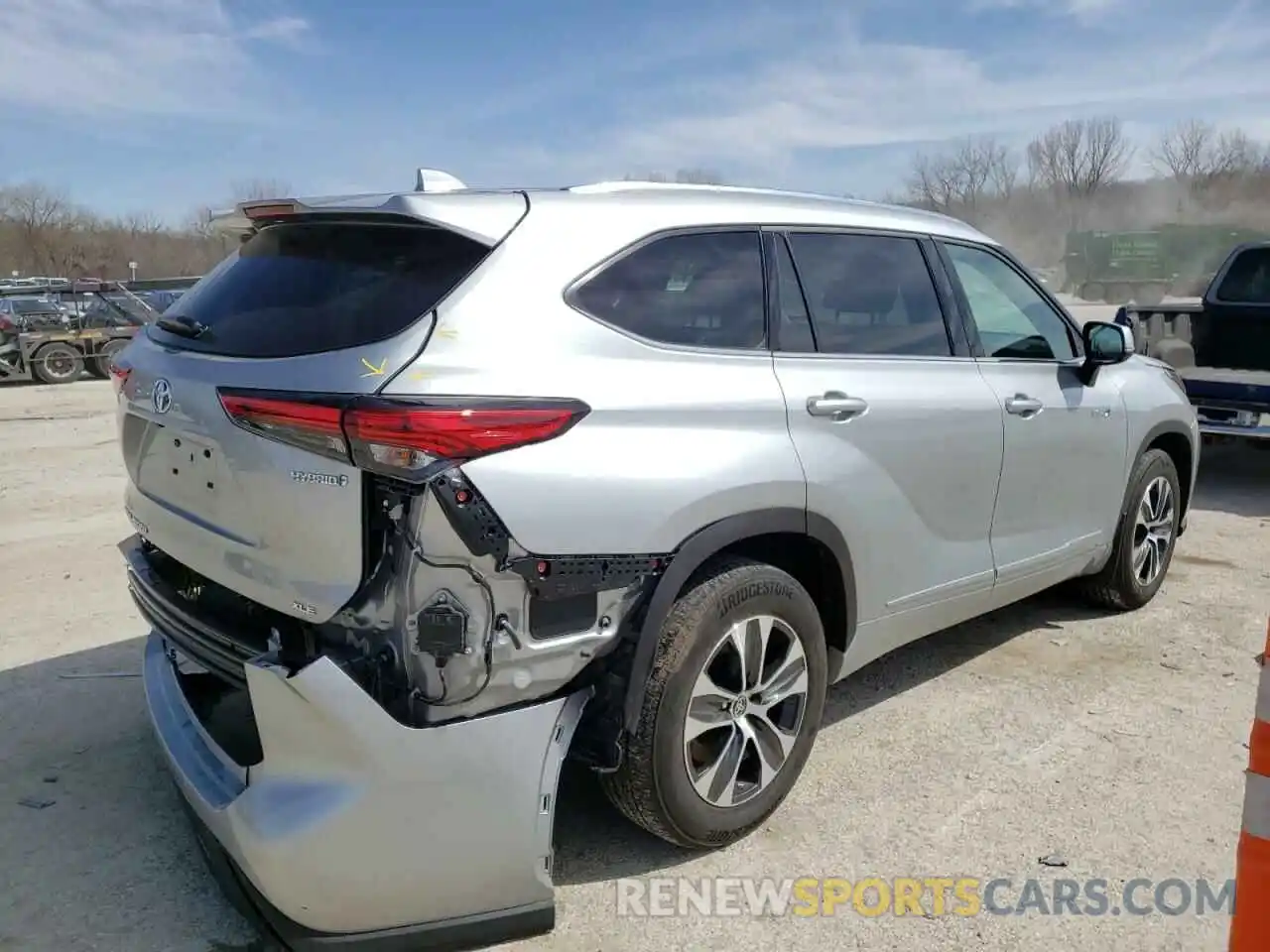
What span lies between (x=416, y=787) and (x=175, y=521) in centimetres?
108

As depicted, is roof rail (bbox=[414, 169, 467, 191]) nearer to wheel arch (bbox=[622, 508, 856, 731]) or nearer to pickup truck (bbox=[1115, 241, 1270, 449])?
wheel arch (bbox=[622, 508, 856, 731])

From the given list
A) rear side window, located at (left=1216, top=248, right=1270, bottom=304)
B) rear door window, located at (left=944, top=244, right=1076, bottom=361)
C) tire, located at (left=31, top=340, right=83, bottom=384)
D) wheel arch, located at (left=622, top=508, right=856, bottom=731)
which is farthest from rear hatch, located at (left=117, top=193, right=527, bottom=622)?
tire, located at (left=31, top=340, right=83, bottom=384)

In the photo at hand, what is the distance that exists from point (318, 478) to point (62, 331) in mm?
18927

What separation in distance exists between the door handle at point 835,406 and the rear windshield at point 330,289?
1.15m

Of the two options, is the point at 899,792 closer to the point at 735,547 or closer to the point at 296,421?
the point at 735,547

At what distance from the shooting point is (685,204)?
3025mm

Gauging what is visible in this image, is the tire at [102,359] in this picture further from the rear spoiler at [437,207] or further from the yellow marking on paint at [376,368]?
the yellow marking on paint at [376,368]

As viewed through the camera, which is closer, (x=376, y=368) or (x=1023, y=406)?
(x=376, y=368)

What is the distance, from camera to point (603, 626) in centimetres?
257

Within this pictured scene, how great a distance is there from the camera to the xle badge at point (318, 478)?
231 centimetres

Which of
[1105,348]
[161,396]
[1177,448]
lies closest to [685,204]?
[161,396]

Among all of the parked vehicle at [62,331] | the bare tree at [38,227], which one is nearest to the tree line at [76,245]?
the bare tree at [38,227]

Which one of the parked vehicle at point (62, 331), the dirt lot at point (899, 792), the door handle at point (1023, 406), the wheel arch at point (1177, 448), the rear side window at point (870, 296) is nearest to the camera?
the dirt lot at point (899, 792)

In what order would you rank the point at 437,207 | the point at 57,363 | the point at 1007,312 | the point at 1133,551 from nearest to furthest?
1. the point at 437,207
2. the point at 1007,312
3. the point at 1133,551
4. the point at 57,363
